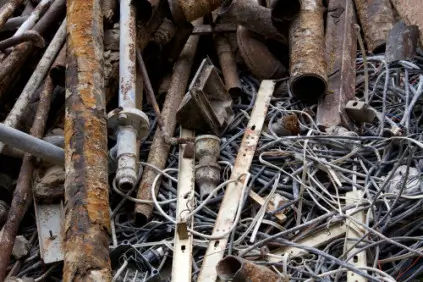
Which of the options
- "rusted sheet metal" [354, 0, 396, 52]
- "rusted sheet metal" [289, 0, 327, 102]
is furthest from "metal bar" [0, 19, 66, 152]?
"rusted sheet metal" [354, 0, 396, 52]

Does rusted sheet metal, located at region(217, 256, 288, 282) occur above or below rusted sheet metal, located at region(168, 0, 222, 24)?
below

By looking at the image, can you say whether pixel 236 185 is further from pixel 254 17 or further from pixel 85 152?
pixel 254 17

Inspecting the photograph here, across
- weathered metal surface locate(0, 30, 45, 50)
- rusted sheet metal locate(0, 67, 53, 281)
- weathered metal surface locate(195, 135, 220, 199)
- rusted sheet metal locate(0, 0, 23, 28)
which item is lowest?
weathered metal surface locate(195, 135, 220, 199)

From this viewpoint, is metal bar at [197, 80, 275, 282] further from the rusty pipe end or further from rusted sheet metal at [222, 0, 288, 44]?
rusted sheet metal at [222, 0, 288, 44]

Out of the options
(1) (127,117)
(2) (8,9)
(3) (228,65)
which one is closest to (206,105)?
(1) (127,117)

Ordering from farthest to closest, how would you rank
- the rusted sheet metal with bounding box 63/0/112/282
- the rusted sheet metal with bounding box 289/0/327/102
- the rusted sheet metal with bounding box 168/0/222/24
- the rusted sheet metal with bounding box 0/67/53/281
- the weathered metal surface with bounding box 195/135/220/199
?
the rusted sheet metal with bounding box 168/0/222/24 → the rusted sheet metal with bounding box 289/0/327/102 → the weathered metal surface with bounding box 195/135/220/199 → the rusted sheet metal with bounding box 0/67/53/281 → the rusted sheet metal with bounding box 63/0/112/282

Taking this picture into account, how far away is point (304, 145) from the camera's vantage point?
136 inches

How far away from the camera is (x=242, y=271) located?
2.64m

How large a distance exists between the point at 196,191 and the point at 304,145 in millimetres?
607

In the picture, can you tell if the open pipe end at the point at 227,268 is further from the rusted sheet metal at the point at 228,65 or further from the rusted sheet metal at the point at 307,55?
the rusted sheet metal at the point at 228,65

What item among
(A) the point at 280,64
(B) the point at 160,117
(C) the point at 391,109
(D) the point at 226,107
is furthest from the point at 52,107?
(C) the point at 391,109

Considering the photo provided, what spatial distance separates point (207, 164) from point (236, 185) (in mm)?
214

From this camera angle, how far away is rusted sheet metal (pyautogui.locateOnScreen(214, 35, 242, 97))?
4.06 meters

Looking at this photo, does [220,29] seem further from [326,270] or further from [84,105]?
[326,270]
